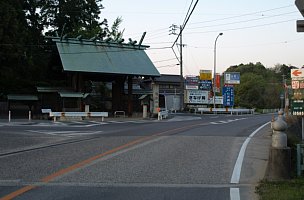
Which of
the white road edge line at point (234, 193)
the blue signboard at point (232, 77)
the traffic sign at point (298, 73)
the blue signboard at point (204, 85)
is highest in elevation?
the blue signboard at point (232, 77)

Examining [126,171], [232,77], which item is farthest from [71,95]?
[232,77]

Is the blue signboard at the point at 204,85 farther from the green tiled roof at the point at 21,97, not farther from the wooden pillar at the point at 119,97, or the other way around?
the green tiled roof at the point at 21,97

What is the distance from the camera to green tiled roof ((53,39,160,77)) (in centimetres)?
4003

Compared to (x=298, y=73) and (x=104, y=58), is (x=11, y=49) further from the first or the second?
(x=298, y=73)

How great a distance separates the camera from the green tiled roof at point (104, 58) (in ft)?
131

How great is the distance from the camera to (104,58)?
141 ft

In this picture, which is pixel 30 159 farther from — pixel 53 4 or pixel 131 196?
pixel 53 4

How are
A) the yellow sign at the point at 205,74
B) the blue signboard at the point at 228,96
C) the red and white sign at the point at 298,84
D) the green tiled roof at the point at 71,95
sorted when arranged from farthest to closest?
the yellow sign at the point at 205,74 → the blue signboard at the point at 228,96 → the green tiled roof at the point at 71,95 → the red and white sign at the point at 298,84

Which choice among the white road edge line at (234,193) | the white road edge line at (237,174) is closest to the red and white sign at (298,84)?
the white road edge line at (237,174)

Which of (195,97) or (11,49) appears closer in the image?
(11,49)

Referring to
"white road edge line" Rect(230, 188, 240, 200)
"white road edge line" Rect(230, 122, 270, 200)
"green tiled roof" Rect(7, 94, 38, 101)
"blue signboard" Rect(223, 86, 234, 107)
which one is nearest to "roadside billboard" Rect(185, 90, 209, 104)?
"blue signboard" Rect(223, 86, 234, 107)

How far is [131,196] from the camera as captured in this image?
679 centimetres

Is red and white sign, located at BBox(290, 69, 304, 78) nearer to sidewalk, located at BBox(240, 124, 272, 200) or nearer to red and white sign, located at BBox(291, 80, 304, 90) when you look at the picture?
red and white sign, located at BBox(291, 80, 304, 90)

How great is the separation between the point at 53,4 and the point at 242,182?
53.9 metres
